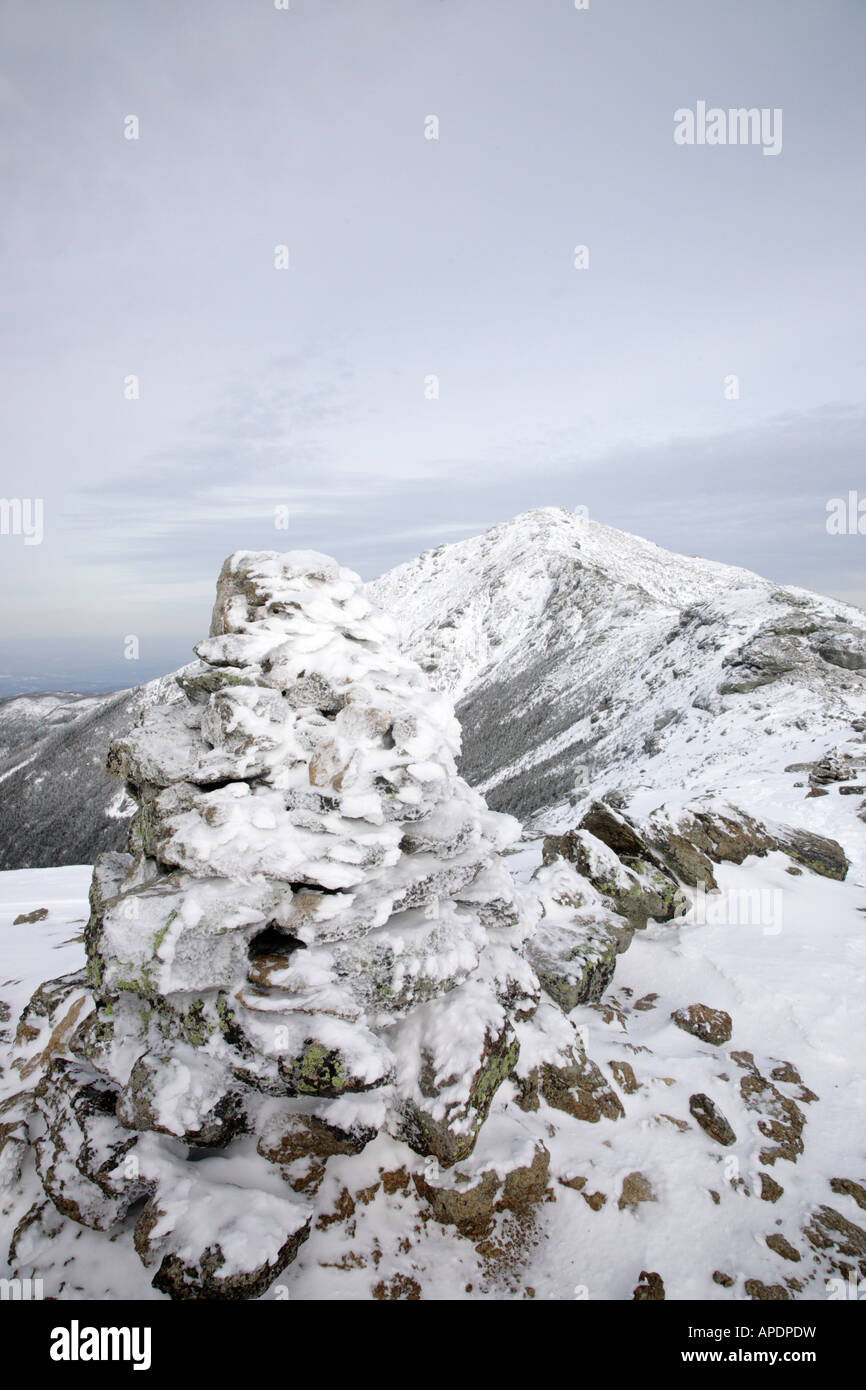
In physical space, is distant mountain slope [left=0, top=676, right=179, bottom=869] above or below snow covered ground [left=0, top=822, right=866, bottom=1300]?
below

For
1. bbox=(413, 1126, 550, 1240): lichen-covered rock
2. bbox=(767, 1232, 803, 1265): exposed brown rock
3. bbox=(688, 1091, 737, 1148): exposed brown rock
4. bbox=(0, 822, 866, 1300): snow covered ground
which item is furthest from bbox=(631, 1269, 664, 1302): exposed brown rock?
bbox=(688, 1091, 737, 1148): exposed brown rock

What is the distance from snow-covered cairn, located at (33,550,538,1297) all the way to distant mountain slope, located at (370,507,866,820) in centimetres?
2260

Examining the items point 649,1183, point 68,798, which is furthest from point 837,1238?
point 68,798

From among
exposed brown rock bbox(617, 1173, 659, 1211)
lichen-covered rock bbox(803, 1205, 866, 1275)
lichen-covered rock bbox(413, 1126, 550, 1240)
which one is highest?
lichen-covered rock bbox(413, 1126, 550, 1240)

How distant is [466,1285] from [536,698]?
68.9 m

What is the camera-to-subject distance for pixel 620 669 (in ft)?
208

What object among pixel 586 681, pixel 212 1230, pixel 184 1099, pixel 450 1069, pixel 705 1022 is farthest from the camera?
pixel 586 681

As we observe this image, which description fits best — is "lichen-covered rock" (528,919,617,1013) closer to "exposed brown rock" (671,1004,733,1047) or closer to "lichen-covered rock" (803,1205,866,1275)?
"exposed brown rock" (671,1004,733,1047)

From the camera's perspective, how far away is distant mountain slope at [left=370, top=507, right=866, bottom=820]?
3438 centimetres

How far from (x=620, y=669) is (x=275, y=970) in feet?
198

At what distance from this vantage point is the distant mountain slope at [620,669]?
34.4 meters

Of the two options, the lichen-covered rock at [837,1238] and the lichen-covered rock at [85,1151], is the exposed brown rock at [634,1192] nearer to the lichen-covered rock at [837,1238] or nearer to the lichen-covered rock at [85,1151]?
the lichen-covered rock at [837,1238]

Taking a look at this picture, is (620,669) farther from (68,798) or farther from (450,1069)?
(68,798)

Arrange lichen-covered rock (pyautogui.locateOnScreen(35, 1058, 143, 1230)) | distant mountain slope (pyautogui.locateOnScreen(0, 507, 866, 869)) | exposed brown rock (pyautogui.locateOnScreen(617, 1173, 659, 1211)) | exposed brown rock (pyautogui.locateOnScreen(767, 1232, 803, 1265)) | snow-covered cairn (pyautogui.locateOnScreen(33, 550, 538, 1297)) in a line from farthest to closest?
1. distant mountain slope (pyautogui.locateOnScreen(0, 507, 866, 869))
2. exposed brown rock (pyautogui.locateOnScreen(617, 1173, 659, 1211))
3. exposed brown rock (pyautogui.locateOnScreen(767, 1232, 803, 1265))
4. lichen-covered rock (pyautogui.locateOnScreen(35, 1058, 143, 1230))
5. snow-covered cairn (pyautogui.locateOnScreen(33, 550, 538, 1297))
